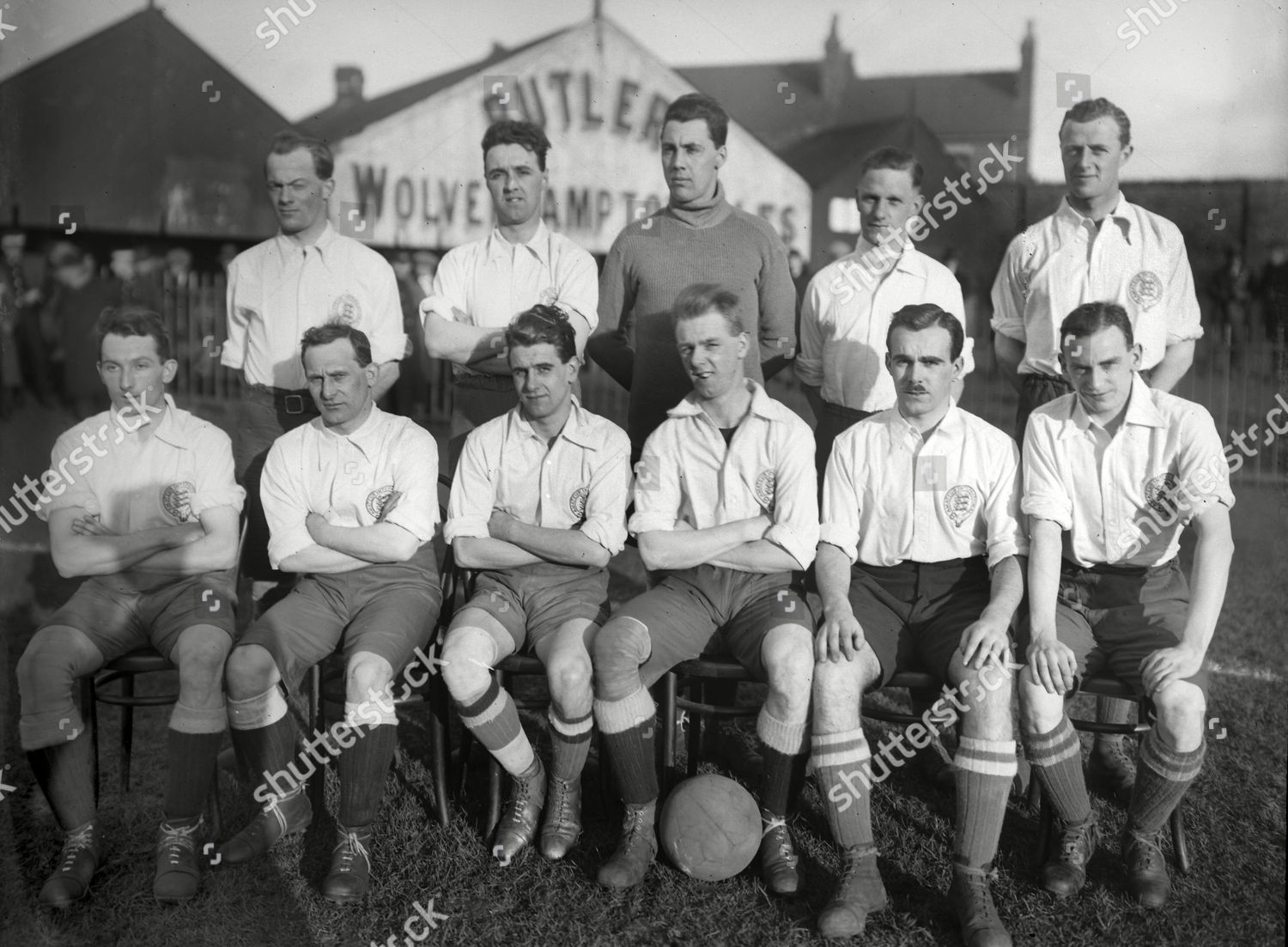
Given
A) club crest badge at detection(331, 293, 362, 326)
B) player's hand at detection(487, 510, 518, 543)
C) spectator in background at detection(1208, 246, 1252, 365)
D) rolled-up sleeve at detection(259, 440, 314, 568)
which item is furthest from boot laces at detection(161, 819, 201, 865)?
spectator in background at detection(1208, 246, 1252, 365)

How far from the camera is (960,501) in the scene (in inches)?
148

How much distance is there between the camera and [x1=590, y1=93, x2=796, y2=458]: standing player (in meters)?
4.43

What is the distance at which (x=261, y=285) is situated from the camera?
459 centimetres

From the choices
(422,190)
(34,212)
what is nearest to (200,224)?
(34,212)

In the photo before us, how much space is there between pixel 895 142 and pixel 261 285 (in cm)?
1156

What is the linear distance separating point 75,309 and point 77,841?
10.5 metres

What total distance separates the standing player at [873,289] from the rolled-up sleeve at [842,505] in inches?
22.0

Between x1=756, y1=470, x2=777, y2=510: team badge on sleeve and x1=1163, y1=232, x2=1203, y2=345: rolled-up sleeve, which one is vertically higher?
x1=1163, y1=232, x2=1203, y2=345: rolled-up sleeve

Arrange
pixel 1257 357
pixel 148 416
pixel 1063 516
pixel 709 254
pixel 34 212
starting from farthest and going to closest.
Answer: pixel 34 212
pixel 1257 357
pixel 709 254
pixel 148 416
pixel 1063 516

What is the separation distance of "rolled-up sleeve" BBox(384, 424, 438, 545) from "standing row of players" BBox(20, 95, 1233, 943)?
0.01m

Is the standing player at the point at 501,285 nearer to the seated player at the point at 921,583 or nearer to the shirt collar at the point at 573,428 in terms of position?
the shirt collar at the point at 573,428

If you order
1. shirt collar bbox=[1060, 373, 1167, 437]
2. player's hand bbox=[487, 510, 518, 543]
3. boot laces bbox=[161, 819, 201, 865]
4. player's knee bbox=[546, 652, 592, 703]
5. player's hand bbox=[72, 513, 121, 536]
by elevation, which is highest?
shirt collar bbox=[1060, 373, 1167, 437]

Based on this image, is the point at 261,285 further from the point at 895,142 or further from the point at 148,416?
the point at 895,142

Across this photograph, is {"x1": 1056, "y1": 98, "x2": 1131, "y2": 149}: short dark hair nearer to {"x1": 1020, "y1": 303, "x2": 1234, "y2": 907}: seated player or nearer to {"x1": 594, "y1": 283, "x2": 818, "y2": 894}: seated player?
{"x1": 1020, "y1": 303, "x2": 1234, "y2": 907}: seated player
